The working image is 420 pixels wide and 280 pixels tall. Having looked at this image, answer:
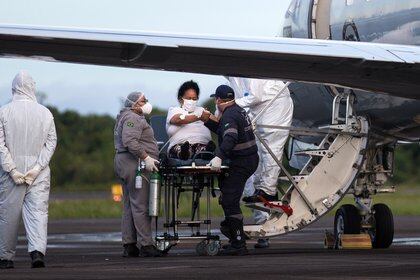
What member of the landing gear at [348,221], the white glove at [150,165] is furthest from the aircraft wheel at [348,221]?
the white glove at [150,165]

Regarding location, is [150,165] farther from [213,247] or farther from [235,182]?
[213,247]

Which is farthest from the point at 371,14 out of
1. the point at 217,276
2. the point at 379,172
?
the point at 217,276

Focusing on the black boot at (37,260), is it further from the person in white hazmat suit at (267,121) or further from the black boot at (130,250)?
the person in white hazmat suit at (267,121)

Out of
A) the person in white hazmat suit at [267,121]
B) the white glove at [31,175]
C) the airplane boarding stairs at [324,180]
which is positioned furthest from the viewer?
the person in white hazmat suit at [267,121]

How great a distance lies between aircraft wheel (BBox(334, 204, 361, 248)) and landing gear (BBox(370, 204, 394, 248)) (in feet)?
0.89

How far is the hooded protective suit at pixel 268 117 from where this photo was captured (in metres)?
20.6

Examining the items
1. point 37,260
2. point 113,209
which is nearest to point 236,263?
point 37,260

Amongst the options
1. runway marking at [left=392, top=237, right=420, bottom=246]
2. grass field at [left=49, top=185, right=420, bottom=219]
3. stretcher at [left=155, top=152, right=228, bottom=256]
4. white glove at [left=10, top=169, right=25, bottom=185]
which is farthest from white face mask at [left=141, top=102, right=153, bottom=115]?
grass field at [left=49, top=185, right=420, bottom=219]

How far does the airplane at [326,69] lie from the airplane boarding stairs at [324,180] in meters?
0.01

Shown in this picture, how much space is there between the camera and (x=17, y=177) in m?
16.3

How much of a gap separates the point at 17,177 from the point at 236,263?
2799 mm

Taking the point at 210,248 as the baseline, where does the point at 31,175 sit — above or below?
above

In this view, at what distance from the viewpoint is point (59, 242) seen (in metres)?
25.0

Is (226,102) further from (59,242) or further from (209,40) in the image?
(59,242)
